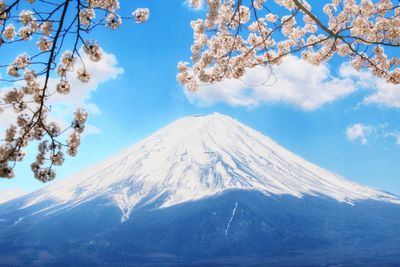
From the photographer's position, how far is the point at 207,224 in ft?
517

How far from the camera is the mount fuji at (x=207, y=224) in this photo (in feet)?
429

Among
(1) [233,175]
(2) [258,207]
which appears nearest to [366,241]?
(2) [258,207]

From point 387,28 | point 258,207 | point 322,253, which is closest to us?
point 387,28

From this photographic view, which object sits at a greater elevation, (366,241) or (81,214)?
(81,214)

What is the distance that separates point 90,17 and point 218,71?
4.96 feet

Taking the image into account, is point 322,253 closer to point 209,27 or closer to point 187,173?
point 187,173

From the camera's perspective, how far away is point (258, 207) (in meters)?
167

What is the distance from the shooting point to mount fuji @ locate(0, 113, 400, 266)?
429 ft

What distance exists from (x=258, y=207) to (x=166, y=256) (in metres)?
42.4

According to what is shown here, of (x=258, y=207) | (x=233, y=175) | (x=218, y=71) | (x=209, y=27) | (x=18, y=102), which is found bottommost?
(x=18, y=102)

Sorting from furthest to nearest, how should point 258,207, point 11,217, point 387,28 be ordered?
point 11,217, point 258,207, point 387,28

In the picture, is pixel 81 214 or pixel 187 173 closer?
pixel 81 214

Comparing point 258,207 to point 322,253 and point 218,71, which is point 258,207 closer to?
point 322,253

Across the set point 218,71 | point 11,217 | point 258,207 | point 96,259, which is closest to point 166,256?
point 96,259
